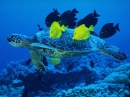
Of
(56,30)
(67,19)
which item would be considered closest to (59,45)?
(56,30)

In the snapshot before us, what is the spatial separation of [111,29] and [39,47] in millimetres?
1822

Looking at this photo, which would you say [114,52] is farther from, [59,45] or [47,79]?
[47,79]

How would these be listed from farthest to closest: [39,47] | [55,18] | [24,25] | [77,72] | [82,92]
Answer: [24,25] < [77,72] < [82,92] < [55,18] < [39,47]

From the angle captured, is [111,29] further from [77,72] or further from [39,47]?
[77,72]

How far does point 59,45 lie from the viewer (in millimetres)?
4863

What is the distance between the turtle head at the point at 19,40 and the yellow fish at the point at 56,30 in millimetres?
833

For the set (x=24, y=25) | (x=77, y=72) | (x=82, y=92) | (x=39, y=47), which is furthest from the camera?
(x=24, y=25)

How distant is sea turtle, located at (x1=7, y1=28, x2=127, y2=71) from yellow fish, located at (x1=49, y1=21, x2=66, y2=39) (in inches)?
8.8

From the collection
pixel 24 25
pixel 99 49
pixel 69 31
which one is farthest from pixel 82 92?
pixel 24 25

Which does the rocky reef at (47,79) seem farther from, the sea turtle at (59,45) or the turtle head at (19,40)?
the turtle head at (19,40)

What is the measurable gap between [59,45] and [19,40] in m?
1.00

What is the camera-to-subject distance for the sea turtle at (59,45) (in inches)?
191

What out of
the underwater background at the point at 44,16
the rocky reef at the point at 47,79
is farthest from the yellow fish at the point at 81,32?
the rocky reef at the point at 47,79

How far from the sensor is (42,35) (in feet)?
16.6
